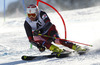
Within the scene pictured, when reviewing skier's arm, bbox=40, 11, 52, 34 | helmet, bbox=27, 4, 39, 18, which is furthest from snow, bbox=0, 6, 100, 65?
helmet, bbox=27, 4, 39, 18

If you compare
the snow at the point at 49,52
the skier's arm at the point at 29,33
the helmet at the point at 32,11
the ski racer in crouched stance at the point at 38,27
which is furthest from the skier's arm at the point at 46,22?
the snow at the point at 49,52

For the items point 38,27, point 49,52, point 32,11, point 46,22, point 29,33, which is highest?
point 32,11

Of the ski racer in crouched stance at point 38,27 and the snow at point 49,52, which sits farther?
the ski racer in crouched stance at point 38,27

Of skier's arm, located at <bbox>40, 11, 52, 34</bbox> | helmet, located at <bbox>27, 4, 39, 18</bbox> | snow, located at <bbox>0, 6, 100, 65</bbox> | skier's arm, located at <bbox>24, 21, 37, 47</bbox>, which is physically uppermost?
helmet, located at <bbox>27, 4, 39, 18</bbox>

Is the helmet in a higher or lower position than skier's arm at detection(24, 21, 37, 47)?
higher

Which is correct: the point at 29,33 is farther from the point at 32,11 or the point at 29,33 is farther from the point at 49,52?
the point at 49,52

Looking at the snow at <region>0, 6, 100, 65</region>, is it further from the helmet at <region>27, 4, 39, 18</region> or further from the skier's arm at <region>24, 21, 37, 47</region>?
the helmet at <region>27, 4, 39, 18</region>

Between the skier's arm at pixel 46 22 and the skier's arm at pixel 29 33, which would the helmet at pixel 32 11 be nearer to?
the skier's arm at pixel 46 22

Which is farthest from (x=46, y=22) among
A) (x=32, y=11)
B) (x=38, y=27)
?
(x=32, y=11)

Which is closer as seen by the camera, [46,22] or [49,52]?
[46,22]

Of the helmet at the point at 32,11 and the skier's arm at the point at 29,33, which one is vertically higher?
the helmet at the point at 32,11

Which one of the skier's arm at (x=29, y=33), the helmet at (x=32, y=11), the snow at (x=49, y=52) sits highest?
the helmet at (x=32, y=11)

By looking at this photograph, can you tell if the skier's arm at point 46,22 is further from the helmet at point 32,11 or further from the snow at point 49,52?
the snow at point 49,52

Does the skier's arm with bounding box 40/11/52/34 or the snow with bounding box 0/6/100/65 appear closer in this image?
the snow with bounding box 0/6/100/65
